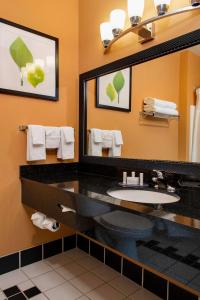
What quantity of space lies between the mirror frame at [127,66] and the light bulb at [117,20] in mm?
195

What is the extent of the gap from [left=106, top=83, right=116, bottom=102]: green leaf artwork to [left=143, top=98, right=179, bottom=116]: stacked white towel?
1.04 feet

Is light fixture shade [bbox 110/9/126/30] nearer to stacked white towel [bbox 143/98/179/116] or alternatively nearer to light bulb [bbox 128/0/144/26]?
light bulb [bbox 128/0/144/26]

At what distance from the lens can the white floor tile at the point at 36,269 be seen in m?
1.66

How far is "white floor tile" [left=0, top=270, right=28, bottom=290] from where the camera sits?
5.02 ft

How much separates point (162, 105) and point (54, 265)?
1470 mm

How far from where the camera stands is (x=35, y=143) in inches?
64.2

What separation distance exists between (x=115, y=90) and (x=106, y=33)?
1.35ft

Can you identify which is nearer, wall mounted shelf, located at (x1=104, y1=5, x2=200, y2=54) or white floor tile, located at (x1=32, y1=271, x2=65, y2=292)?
wall mounted shelf, located at (x1=104, y1=5, x2=200, y2=54)

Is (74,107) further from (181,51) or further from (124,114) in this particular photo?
(181,51)

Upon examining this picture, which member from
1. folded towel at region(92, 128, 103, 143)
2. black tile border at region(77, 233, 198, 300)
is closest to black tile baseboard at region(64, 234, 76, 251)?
black tile border at region(77, 233, 198, 300)

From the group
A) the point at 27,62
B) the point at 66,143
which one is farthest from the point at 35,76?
the point at 66,143

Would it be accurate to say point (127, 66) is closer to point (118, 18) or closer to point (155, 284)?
point (118, 18)

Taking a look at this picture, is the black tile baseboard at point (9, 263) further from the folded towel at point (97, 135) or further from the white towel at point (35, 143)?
the folded towel at point (97, 135)

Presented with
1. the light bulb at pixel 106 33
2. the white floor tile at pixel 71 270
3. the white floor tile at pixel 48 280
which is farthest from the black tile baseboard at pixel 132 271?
the light bulb at pixel 106 33
